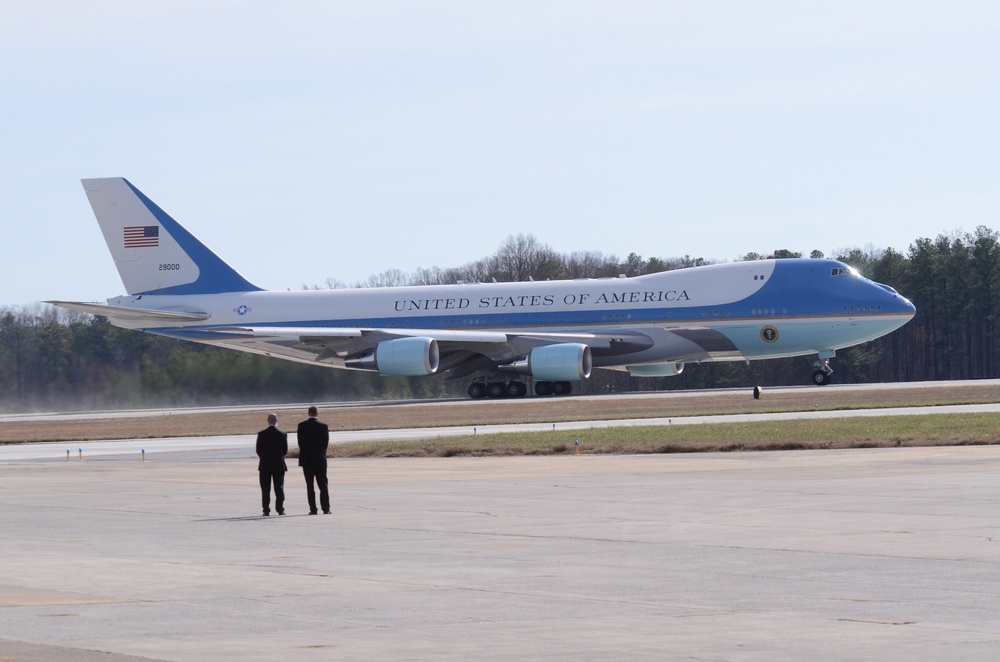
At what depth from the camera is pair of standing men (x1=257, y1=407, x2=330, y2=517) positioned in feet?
54.1

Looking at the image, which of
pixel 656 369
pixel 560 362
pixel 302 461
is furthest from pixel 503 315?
pixel 302 461

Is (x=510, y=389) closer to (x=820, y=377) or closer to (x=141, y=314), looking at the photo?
(x=820, y=377)

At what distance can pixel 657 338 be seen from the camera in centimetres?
5016

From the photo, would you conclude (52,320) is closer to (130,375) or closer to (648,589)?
(130,375)

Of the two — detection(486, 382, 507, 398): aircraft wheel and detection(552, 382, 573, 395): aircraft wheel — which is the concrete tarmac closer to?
detection(486, 382, 507, 398): aircraft wheel

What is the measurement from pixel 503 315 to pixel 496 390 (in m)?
2.90

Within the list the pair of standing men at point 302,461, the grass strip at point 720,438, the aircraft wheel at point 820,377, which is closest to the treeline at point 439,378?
the aircraft wheel at point 820,377

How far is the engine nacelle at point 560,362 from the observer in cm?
4862

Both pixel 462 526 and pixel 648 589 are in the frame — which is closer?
pixel 648 589

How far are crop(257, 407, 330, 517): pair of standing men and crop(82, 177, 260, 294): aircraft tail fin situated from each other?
138 ft

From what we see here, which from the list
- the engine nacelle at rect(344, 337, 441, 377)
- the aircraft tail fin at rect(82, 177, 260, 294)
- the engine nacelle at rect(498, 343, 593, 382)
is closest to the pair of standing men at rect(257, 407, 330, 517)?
the engine nacelle at rect(498, 343, 593, 382)

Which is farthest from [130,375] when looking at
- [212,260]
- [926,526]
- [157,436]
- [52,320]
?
[926,526]

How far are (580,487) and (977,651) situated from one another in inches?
433

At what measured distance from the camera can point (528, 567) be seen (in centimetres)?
1138
